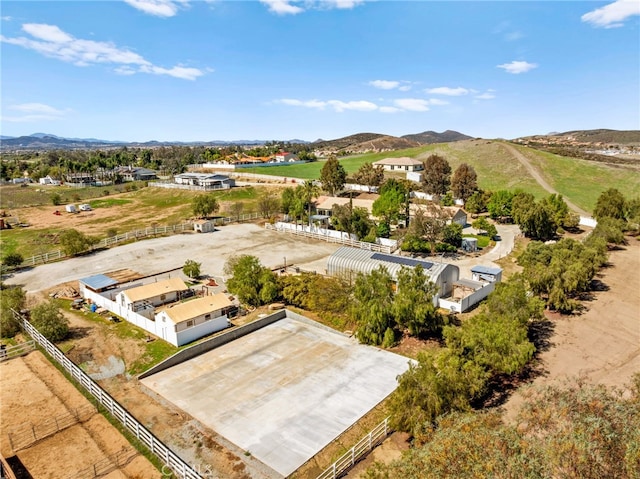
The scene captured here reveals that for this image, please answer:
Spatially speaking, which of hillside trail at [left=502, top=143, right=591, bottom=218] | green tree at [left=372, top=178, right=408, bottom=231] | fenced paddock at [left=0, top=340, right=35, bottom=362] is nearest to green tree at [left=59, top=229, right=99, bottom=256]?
fenced paddock at [left=0, top=340, right=35, bottom=362]

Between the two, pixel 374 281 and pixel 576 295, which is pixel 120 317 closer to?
pixel 374 281

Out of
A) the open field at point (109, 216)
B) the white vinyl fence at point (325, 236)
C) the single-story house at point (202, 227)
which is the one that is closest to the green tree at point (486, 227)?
the white vinyl fence at point (325, 236)

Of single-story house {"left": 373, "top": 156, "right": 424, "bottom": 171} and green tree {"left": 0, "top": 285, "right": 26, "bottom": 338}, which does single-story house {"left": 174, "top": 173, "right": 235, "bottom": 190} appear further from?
green tree {"left": 0, "top": 285, "right": 26, "bottom": 338}

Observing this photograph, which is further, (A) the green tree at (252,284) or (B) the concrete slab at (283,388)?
(A) the green tree at (252,284)

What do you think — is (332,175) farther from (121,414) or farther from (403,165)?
(121,414)

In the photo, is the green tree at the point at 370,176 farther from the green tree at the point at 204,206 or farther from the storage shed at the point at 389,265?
the storage shed at the point at 389,265
